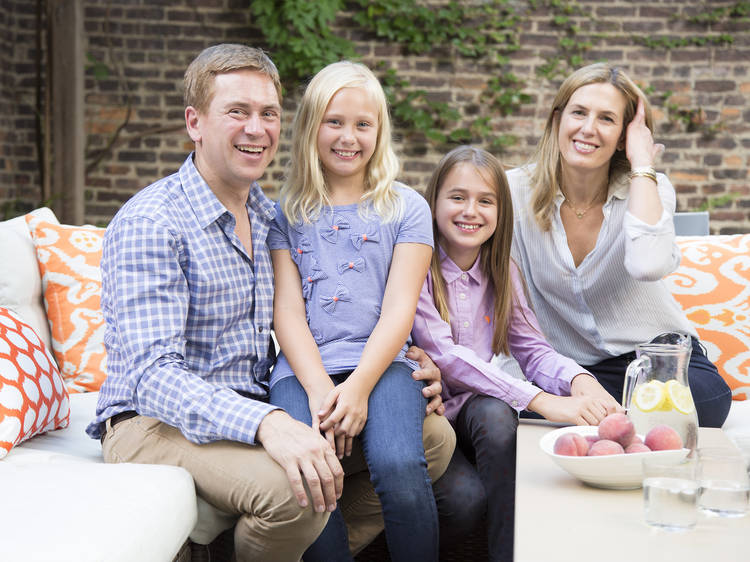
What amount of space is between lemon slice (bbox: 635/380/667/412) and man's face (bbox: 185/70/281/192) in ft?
3.00

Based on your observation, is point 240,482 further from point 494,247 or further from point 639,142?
point 639,142

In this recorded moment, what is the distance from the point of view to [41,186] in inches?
175

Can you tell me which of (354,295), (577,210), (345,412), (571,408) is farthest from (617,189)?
(345,412)

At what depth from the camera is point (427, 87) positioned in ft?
14.6

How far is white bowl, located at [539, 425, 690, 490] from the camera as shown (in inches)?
49.1

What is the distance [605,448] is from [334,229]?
0.88 meters

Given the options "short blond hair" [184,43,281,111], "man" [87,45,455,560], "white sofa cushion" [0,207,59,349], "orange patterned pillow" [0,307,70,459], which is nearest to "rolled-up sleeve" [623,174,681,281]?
"man" [87,45,455,560]

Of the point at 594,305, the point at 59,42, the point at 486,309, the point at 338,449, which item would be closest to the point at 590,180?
the point at 594,305

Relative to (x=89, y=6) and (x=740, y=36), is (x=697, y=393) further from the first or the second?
(x=89, y=6)

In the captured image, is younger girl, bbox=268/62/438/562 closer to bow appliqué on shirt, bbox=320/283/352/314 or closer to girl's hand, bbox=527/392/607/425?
bow appliqué on shirt, bbox=320/283/352/314

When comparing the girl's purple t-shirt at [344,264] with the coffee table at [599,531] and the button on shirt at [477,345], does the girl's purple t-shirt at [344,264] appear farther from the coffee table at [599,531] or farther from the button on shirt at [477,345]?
the coffee table at [599,531]

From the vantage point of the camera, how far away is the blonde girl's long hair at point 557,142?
2238 millimetres

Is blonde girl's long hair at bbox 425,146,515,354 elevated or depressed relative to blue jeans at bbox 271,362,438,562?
elevated

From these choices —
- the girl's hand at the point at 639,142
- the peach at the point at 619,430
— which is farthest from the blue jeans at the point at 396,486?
the girl's hand at the point at 639,142
